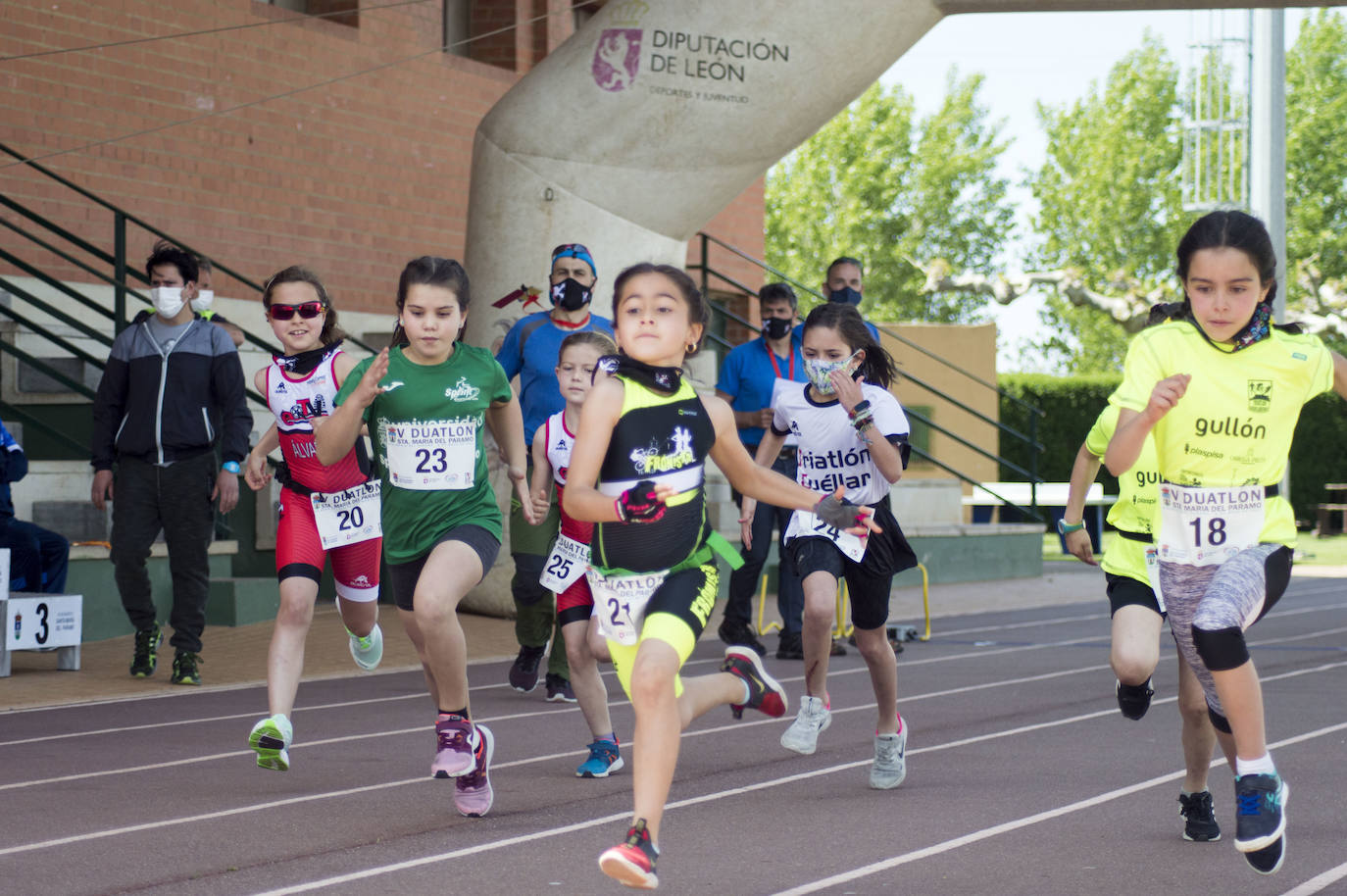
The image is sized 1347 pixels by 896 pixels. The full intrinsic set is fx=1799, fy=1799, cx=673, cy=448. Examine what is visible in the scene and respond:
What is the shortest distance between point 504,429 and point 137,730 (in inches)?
104

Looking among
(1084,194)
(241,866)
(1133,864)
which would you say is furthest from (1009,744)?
(1084,194)

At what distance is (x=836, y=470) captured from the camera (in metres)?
7.36

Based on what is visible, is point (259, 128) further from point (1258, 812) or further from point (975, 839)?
point (1258, 812)

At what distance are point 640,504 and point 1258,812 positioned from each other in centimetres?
181

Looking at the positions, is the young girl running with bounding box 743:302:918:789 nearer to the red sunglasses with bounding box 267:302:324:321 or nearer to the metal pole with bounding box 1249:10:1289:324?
the red sunglasses with bounding box 267:302:324:321

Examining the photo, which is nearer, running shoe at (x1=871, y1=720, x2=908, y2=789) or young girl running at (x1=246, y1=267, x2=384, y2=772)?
running shoe at (x1=871, y1=720, x2=908, y2=789)

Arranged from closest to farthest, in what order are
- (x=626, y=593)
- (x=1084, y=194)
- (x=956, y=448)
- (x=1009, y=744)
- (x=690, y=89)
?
1. (x=626, y=593)
2. (x=1009, y=744)
3. (x=690, y=89)
4. (x=956, y=448)
5. (x=1084, y=194)

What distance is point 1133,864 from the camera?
5.36 m

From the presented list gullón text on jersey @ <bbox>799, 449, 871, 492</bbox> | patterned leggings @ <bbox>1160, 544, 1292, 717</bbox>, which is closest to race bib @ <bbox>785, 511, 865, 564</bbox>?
gullón text on jersey @ <bbox>799, 449, 871, 492</bbox>

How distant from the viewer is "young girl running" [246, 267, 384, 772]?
6.91 m

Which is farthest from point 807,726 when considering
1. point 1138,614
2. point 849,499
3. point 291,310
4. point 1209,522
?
point 291,310

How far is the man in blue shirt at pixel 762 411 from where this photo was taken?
11078 mm

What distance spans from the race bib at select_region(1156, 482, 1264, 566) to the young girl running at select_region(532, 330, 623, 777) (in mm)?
2418

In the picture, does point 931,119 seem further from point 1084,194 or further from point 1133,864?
point 1133,864
